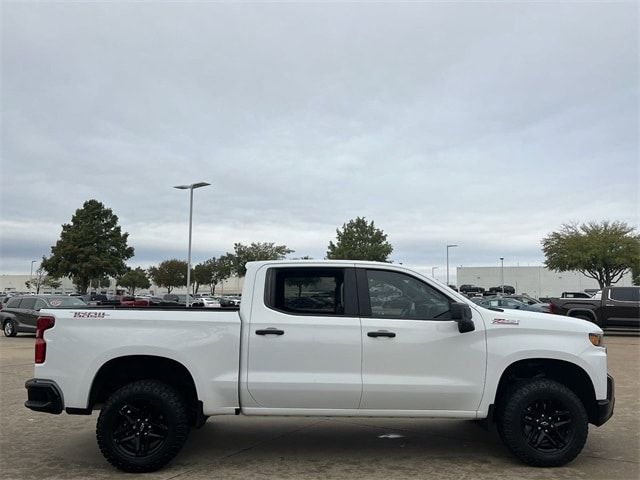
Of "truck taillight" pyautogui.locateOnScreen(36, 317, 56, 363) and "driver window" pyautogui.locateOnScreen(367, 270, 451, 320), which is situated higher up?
"driver window" pyautogui.locateOnScreen(367, 270, 451, 320)

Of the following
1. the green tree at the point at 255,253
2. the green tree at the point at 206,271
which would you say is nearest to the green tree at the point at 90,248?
the green tree at the point at 255,253

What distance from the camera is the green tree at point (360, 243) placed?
172ft

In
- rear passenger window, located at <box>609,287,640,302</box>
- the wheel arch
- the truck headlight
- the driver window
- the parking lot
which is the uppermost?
rear passenger window, located at <box>609,287,640,302</box>

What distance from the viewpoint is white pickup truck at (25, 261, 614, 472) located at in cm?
519

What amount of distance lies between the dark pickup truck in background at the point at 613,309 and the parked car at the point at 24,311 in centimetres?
1789

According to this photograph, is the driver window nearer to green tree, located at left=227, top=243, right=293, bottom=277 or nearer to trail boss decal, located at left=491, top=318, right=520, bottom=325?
trail boss decal, located at left=491, top=318, right=520, bottom=325

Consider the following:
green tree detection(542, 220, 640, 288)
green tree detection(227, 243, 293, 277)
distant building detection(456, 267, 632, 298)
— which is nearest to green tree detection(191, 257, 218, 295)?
green tree detection(227, 243, 293, 277)

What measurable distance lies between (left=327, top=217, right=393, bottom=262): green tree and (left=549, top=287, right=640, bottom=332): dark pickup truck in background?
3118cm

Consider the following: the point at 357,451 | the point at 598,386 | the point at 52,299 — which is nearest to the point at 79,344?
the point at 357,451

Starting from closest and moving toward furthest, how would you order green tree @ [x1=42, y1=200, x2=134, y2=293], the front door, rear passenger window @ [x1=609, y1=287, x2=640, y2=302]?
the front door, rear passenger window @ [x1=609, y1=287, x2=640, y2=302], green tree @ [x1=42, y1=200, x2=134, y2=293]

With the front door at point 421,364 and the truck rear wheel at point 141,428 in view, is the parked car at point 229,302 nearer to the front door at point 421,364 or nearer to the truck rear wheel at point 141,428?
the truck rear wheel at point 141,428

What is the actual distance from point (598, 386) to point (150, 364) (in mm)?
4291

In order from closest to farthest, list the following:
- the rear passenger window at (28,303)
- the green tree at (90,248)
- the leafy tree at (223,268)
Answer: the rear passenger window at (28,303), the green tree at (90,248), the leafy tree at (223,268)

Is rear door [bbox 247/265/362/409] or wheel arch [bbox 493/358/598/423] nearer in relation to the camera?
rear door [bbox 247/265/362/409]
